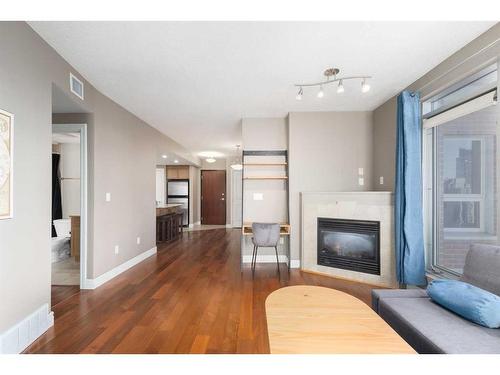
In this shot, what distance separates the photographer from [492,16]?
2.89ft

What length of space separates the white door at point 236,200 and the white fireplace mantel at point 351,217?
16.6ft

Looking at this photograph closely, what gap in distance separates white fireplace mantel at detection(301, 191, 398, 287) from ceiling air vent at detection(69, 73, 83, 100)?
3209mm

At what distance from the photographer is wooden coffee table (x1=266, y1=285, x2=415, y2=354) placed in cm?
128

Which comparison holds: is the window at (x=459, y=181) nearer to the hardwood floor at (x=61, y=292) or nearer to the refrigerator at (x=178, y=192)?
the hardwood floor at (x=61, y=292)

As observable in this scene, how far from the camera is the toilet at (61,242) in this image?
427 centimetres

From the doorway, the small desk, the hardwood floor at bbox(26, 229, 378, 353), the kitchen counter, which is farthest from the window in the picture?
the doorway

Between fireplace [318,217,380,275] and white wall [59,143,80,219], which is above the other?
white wall [59,143,80,219]

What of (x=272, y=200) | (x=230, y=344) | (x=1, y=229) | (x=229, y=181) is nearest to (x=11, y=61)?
(x=1, y=229)

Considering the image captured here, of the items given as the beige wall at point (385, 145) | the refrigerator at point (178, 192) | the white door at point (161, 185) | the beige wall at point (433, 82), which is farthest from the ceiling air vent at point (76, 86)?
the white door at point (161, 185)

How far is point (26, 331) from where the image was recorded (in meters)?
1.90

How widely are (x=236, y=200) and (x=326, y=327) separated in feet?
24.5

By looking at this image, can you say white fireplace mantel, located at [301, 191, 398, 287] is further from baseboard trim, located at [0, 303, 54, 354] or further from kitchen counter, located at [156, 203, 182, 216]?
kitchen counter, located at [156, 203, 182, 216]

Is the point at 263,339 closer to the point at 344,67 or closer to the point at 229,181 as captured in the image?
the point at 344,67

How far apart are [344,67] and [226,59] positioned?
1240 mm
